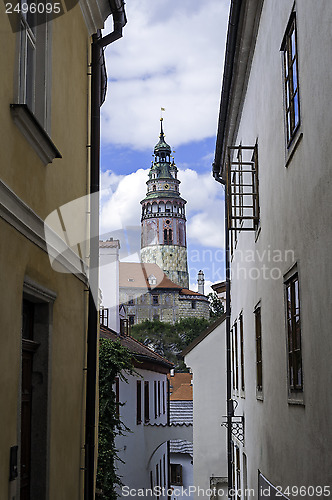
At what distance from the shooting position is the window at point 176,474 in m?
38.1

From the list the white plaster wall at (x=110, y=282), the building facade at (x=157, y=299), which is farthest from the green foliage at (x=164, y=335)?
the white plaster wall at (x=110, y=282)

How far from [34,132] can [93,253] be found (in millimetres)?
3398

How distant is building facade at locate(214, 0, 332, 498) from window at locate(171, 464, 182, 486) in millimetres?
27362

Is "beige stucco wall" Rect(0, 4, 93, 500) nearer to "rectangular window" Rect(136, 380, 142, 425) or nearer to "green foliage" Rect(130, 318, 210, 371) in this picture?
"rectangular window" Rect(136, 380, 142, 425)

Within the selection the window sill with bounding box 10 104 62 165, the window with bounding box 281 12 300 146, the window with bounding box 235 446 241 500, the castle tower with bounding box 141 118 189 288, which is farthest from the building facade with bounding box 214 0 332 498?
the castle tower with bounding box 141 118 189 288

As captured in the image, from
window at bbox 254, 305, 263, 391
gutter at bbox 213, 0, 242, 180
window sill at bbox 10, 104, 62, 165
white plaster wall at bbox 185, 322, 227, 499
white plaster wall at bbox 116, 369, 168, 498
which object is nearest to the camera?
window sill at bbox 10, 104, 62, 165

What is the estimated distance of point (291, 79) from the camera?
691 centimetres

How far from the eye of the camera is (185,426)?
24.5 meters

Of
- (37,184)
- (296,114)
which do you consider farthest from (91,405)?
(296,114)

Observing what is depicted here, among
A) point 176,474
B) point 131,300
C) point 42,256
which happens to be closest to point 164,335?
point 131,300

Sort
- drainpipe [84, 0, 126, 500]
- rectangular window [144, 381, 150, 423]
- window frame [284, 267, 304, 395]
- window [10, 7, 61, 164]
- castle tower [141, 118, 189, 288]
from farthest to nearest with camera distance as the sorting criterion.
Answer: castle tower [141, 118, 189, 288], rectangular window [144, 381, 150, 423], drainpipe [84, 0, 126, 500], window frame [284, 267, 304, 395], window [10, 7, 61, 164]

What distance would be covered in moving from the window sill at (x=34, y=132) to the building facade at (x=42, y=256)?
11mm

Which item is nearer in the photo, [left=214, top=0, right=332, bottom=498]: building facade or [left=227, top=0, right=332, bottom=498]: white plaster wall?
[left=227, top=0, right=332, bottom=498]: white plaster wall

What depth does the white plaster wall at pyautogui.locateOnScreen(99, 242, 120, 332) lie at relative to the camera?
2081cm
